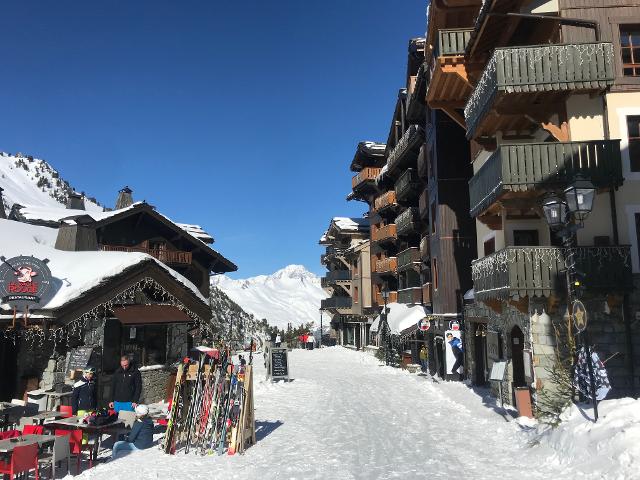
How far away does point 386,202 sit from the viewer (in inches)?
1604

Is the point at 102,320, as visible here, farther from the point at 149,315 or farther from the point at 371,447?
the point at 371,447

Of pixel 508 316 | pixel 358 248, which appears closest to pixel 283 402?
pixel 508 316

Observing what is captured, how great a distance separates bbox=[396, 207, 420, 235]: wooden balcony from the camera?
→ 33.5 m

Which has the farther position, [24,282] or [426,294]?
[426,294]

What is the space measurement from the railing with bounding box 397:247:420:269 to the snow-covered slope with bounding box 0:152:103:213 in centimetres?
7126

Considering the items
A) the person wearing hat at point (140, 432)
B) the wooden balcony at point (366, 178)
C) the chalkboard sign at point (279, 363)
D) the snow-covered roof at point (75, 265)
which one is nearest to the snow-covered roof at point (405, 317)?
the chalkboard sign at point (279, 363)

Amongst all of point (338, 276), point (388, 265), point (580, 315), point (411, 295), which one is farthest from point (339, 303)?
point (580, 315)

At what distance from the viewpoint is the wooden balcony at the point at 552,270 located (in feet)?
40.6

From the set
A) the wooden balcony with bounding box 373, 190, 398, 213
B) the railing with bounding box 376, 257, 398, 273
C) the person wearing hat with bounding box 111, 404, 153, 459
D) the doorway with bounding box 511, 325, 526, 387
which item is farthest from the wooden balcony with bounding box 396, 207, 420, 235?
the person wearing hat with bounding box 111, 404, 153, 459

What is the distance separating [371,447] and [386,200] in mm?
31239

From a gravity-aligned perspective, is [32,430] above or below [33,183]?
below

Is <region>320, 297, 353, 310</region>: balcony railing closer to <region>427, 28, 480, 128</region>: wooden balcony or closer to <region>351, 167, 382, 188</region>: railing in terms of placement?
<region>351, 167, 382, 188</region>: railing

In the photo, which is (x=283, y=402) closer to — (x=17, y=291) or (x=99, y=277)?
(x=99, y=277)

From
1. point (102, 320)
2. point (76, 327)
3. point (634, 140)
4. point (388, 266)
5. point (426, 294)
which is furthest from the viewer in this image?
point (388, 266)
